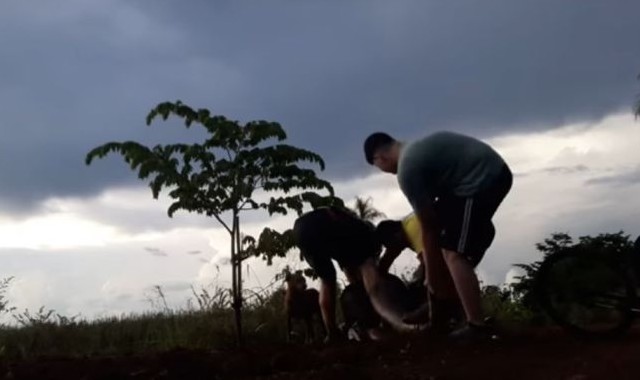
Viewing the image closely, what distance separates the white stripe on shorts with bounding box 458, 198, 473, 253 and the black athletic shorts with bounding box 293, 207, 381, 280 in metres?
1.67

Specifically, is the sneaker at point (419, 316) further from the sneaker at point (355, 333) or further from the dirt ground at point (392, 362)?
the dirt ground at point (392, 362)

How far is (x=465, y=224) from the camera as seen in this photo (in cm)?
607

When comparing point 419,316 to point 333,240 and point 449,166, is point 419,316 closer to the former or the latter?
point 333,240

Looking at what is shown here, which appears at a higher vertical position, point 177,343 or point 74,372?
point 177,343

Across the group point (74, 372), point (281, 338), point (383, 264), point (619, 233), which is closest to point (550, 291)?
point (383, 264)

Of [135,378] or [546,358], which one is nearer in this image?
[546,358]

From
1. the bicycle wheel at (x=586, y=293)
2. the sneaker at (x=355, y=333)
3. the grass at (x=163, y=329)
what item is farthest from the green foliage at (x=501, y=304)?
the bicycle wheel at (x=586, y=293)

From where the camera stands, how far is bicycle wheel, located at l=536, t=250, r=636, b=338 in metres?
6.21

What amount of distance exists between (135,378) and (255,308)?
20.9 ft

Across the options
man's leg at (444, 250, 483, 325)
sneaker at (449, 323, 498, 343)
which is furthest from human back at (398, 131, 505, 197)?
sneaker at (449, 323, 498, 343)

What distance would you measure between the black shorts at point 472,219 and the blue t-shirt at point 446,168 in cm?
5

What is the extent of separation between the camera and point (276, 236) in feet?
36.2

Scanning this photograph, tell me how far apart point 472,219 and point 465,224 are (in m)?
0.06

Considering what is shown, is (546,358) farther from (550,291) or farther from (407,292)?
(407,292)
